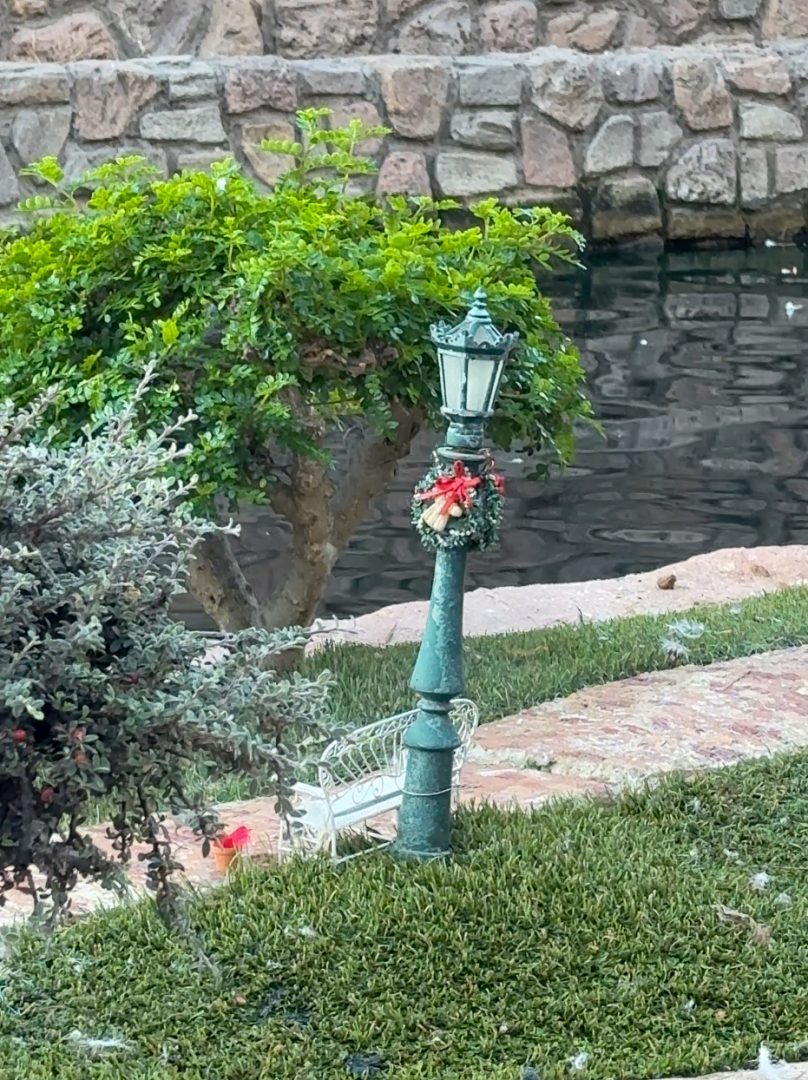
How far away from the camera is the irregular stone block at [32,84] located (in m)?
10.3

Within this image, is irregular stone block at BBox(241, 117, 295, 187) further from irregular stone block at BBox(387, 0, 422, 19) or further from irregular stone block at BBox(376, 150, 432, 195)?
irregular stone block at BBox(387, 0, 422, 19)

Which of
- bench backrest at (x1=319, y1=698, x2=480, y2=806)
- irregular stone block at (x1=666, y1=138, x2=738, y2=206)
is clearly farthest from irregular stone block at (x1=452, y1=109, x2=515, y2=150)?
bench backrest at (x1=319, y1=698, x2=480, y2=806)

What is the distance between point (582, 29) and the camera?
11.5 meters

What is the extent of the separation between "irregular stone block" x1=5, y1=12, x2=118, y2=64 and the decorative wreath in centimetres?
714

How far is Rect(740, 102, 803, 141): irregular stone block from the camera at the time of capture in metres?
12.1

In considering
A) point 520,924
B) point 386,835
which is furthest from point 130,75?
point 520,924

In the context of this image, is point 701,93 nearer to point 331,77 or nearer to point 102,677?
point 331,77

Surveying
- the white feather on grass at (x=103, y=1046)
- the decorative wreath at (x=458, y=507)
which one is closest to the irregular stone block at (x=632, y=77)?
the decorative wreath at (x=458, y=507)

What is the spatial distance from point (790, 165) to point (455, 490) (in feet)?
29.1

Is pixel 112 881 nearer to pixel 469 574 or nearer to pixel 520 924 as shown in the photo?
pixel 520 924

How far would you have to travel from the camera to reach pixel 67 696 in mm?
2613

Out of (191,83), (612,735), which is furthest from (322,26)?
(612,735)

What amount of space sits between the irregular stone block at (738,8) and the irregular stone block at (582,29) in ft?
2.72

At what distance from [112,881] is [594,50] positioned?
9.87 meters
